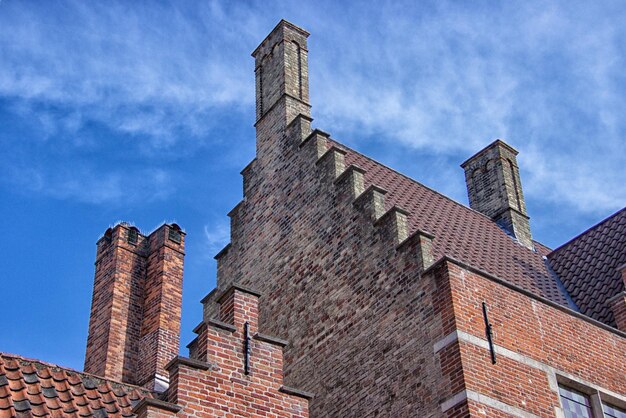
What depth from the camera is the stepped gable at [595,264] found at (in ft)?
63.0

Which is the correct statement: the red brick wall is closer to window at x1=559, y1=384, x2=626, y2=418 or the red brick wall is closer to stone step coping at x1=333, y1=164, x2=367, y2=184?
window at x1=559, y1=384, x2=626, y2=418

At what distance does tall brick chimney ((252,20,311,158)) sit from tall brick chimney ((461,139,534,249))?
6139 mm

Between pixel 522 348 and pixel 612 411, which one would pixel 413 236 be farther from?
pixel 612 411

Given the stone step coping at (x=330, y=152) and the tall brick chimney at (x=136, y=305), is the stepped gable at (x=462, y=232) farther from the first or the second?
the tall brick chimney at (x=136, y=305)

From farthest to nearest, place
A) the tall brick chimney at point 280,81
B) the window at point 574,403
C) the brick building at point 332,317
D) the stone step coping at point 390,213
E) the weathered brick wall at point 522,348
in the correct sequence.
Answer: the tall brick chimney at point 280,81, the stone step coping at point 390,213, the window at point 574,403, the weathered brick wall at point 522,348, the brick building at point 332,317

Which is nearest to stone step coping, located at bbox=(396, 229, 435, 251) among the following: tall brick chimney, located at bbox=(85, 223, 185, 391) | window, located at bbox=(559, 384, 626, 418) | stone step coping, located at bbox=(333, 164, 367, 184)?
stone step coping, located at bbox=(333, 164, 367, 184)

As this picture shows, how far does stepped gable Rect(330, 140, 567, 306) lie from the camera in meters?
18.5

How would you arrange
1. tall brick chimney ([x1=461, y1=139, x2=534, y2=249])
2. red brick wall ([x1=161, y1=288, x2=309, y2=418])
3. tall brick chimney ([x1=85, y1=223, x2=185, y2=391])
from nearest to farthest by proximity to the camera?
red brick wall ([x1=161, y1=288, x2=309, y2=418]), tall brick chimney ([x1=85, y1=223, x2=185, y2=391]), tall brick chimney ([x1=461, y1=139, x2=534, y2=249])

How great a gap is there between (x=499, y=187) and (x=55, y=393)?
51.5ft

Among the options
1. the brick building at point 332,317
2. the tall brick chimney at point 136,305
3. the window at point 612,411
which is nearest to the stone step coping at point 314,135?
the brick building at point 332,317

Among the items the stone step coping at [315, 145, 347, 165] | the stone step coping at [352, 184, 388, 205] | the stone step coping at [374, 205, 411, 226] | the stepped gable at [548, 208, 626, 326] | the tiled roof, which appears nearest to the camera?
the tiled roof

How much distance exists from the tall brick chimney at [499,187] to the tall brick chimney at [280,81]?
20.1 feet

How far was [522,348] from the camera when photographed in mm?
14805

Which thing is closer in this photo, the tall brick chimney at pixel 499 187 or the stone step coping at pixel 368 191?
the stone step coping at pixel 368 191
